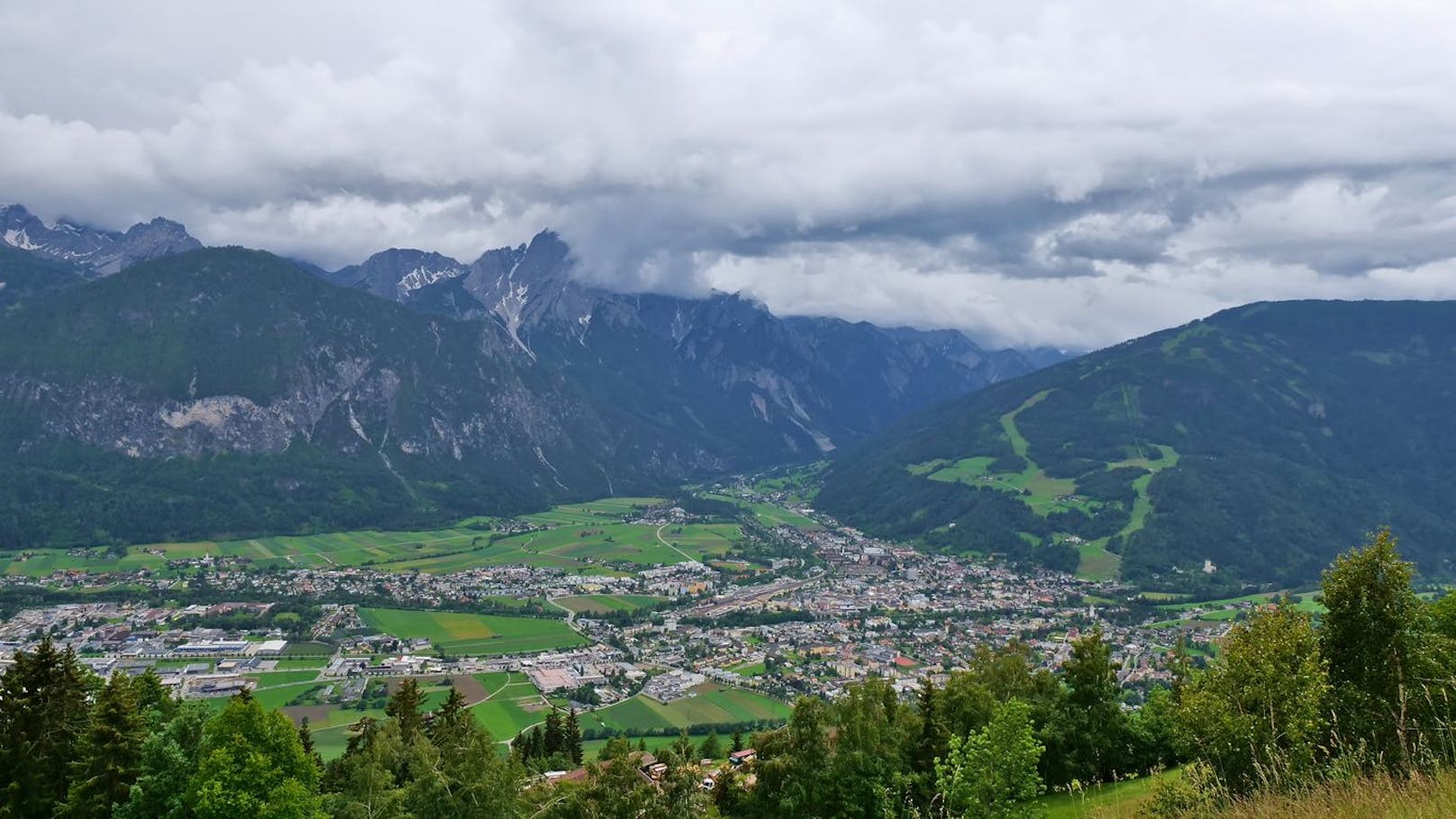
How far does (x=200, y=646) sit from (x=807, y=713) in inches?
3956

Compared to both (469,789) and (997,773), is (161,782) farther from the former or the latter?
(997,773)

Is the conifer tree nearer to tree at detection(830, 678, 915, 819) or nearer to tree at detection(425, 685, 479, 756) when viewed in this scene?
tree at detection(425, 685, 479, 756)

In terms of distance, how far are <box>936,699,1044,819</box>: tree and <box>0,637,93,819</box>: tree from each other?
86.2ft

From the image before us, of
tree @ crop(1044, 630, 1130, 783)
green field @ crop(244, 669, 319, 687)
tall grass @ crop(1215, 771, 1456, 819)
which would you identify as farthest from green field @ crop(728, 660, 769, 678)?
tall grass @ crop(1215, 771, 1456, 819)

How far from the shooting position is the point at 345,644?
106m

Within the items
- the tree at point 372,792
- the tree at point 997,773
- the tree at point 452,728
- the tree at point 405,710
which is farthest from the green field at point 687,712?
the tree at point 997,773

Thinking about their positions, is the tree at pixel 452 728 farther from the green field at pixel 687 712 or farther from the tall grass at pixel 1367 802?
the green field at pixel 687 712

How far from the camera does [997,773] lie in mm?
16422

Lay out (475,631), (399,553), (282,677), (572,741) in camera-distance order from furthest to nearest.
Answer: (399,553) < (475,631) < (282,677) < (572,741)

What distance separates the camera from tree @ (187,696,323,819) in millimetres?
23391

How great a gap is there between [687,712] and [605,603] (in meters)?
54.6

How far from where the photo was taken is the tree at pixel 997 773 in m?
15.9

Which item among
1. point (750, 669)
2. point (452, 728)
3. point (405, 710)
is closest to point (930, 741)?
point (452, 728)

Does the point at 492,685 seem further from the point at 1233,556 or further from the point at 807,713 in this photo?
the point at 1233,556
